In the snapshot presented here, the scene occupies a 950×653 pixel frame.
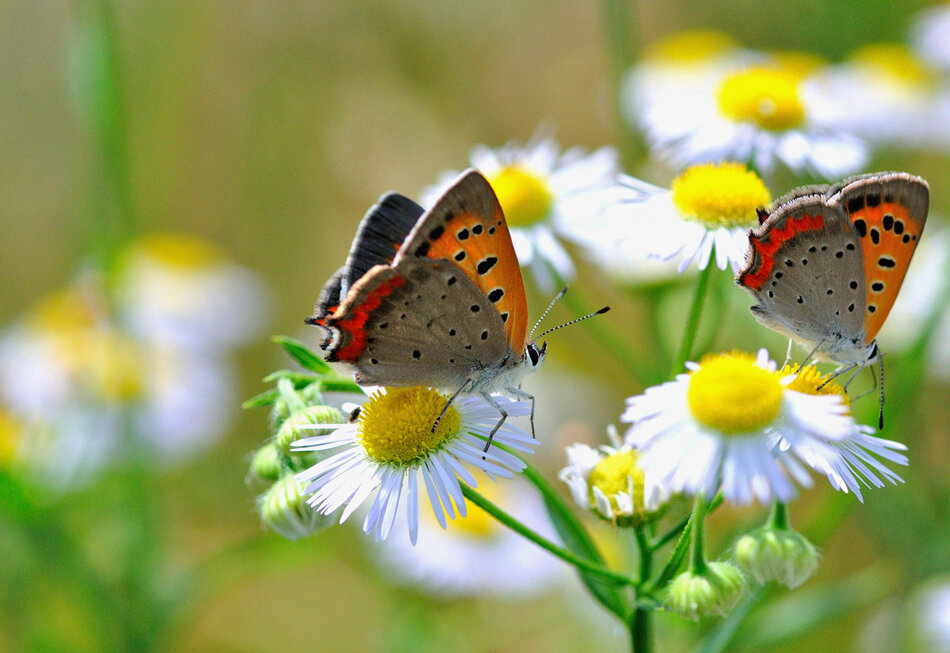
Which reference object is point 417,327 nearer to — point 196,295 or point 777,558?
point 777,558

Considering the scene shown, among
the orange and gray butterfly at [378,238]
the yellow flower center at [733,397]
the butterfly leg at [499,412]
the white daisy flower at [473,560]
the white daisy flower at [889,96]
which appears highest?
the orange and gray butterfly at [378,238]

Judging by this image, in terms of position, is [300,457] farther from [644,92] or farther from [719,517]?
[644,92]

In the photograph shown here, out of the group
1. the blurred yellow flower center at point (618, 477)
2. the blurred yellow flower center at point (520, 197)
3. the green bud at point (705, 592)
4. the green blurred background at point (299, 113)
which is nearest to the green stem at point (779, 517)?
the green bud at point (705, 592)

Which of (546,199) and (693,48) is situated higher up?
(546,199)

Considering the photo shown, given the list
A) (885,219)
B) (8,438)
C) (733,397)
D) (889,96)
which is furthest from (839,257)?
(889,96)

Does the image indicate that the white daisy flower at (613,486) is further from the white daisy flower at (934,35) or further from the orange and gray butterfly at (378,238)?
the white daisy flower at (934,35)

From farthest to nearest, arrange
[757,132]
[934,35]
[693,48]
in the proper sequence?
[693,48] → [934,35] → [757,132]

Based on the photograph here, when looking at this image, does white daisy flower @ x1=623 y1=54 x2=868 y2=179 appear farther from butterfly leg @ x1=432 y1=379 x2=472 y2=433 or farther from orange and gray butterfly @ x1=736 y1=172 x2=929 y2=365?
butterfly leg @ x1=432 y1=379 x2=472 y2=433

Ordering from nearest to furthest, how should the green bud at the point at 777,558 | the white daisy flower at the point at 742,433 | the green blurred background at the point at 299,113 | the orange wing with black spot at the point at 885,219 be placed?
1. the white daisy flower at the point at 742,433
2. the green bud at the point at 777,558
3. the orange wing with black spot at the point at 885,219
4. the green blurred background at the point at 299,113
